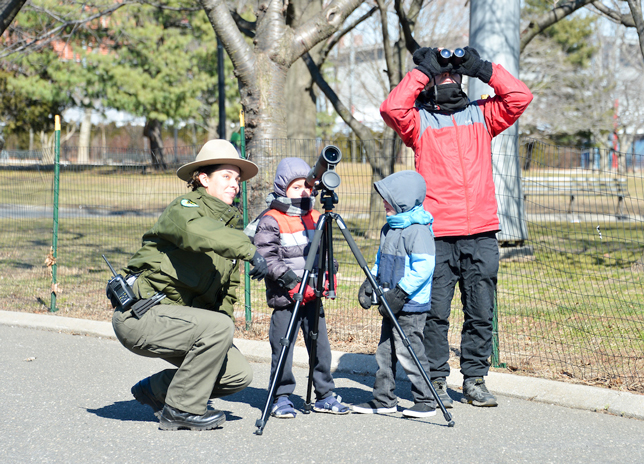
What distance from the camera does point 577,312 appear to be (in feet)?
24.0

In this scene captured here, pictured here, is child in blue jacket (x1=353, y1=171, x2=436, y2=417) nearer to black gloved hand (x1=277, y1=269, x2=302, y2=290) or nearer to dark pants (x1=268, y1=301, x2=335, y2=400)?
dark pants (x1=268, y1=301, x2=335, y2=400)

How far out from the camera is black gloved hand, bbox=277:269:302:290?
14.1 ft

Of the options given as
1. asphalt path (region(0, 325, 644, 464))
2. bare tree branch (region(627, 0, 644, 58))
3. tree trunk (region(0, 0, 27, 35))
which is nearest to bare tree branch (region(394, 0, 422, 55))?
bare tree branch (region(627, 0, 644, 58))

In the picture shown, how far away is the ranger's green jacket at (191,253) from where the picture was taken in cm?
398

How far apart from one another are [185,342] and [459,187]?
1963 millimetres

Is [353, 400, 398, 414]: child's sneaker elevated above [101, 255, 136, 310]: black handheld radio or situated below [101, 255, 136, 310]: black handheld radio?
below

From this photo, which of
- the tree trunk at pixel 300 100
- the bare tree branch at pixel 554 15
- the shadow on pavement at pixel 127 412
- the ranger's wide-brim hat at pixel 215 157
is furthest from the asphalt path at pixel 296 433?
the tree trunk at pixel 300 100

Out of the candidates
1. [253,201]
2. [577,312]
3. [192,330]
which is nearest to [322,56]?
[253,201]

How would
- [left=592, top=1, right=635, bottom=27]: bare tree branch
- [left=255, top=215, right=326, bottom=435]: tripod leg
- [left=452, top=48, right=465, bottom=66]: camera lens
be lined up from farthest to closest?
[left=592, top=1, right=635, bottom=27]: bare tree branch
[left=452, top=48, right=465, bottom=66]: camera lens
[left=255, top=215, right=326, bottom=435]: tripod leg

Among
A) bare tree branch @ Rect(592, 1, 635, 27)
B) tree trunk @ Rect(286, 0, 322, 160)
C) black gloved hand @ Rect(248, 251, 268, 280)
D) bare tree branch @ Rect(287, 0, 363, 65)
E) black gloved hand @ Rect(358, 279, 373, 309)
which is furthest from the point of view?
tree trunk @ Rect(286, 0, 322, 160)

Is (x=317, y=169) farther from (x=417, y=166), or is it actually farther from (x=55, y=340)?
(x=55, y=340)

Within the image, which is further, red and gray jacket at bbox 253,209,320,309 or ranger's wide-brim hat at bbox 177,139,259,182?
red and gray jacket at bbox 253,209,320,309

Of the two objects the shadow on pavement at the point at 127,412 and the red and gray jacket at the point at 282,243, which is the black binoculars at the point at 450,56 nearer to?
the red and gray jacket at the point at 282,243

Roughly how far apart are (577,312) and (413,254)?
140 inches
